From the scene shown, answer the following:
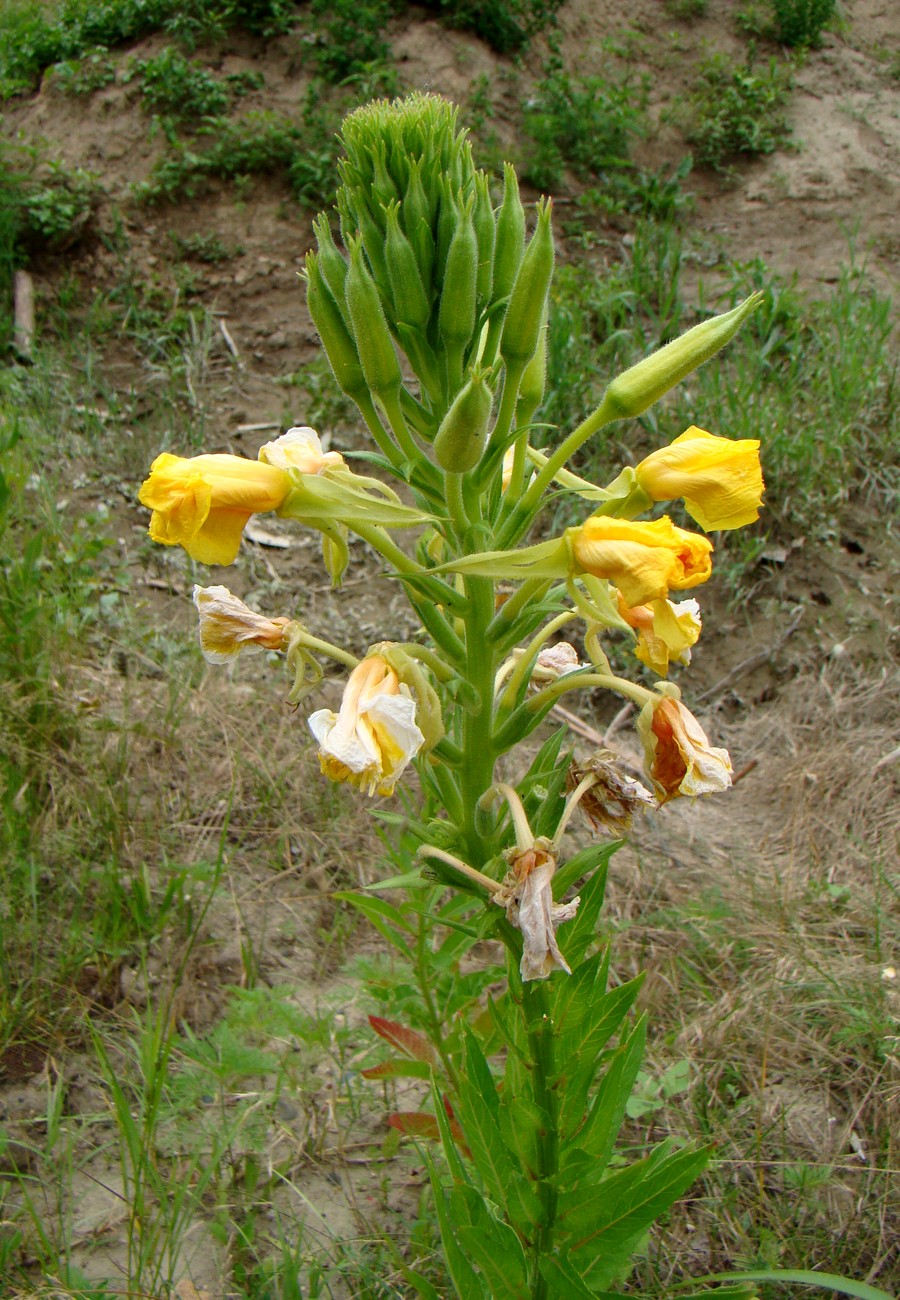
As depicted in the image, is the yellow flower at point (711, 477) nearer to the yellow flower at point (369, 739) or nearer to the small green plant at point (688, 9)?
the yellow flower at point (369, 739)

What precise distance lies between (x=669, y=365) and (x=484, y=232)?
0.35 meters

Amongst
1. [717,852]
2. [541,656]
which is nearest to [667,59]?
[717,852]

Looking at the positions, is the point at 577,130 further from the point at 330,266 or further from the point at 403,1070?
the point at 403,1070

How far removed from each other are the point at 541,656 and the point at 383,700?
67cm

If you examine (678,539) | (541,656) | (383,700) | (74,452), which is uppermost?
(678,539)

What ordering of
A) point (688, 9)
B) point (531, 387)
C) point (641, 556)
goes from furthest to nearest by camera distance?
point (688, 9)
point (531, 387)
point (641, 556)

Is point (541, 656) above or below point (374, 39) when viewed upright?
below

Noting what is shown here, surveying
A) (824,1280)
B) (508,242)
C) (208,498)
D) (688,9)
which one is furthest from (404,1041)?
(688,9)

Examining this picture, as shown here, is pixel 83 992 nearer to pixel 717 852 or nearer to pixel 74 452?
pixel 717 852

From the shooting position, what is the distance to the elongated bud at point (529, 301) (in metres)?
1.48

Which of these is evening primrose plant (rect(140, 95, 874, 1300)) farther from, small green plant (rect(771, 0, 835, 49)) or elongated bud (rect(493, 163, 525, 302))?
small green plant (rect(771, 0, 835, 49))

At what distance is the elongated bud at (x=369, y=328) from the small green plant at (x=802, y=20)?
5.94 meters

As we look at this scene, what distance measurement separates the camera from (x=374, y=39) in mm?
5629

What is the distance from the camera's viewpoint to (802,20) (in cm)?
602
